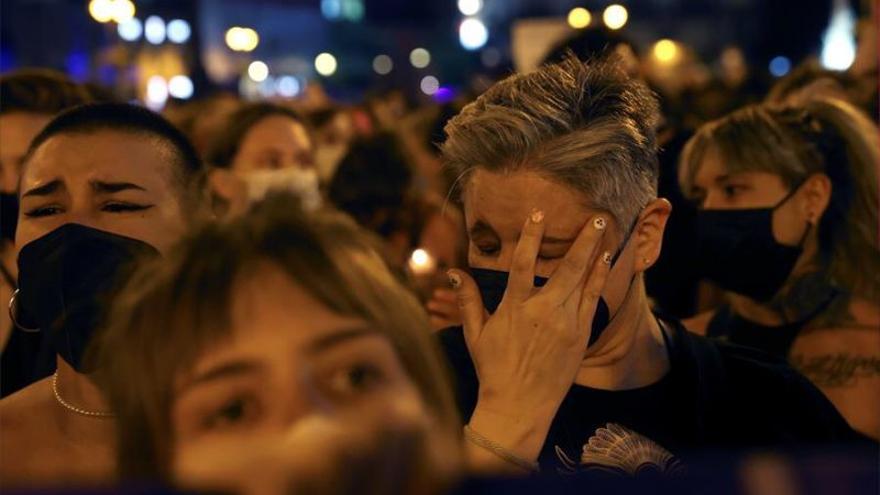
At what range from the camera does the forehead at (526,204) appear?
2.97m

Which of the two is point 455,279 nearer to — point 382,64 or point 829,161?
point 829,161

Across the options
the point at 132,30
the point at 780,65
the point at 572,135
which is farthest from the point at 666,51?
the point at 572,135

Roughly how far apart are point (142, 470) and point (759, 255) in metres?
3.01

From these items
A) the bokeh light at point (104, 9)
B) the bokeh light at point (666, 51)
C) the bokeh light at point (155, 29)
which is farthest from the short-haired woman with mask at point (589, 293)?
the bokeh light at point (155, 29)

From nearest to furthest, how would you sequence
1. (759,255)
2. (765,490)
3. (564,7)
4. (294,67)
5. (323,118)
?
(765,490) → (759,255) → (323,118) → (294,67) → (564,7)

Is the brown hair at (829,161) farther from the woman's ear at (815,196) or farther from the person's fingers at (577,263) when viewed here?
the person's fingers at (577,263)

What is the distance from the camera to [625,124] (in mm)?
3074

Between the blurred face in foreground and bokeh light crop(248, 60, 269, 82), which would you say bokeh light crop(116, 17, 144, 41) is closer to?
bokeh light crop(248, 60, 269, 82)

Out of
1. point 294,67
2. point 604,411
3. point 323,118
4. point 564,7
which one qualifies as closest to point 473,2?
point 323,118

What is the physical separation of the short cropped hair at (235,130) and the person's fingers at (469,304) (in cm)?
479

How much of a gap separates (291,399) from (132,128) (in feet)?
5.96

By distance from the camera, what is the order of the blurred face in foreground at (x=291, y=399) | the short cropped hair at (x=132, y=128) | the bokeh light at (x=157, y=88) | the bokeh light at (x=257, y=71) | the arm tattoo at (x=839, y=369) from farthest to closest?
the bokeh light at (x=257, y=71) → the bokeh light at (x=157, y=88) → the arm tattoo at (x=839, y=369) → the short cropped hair at (x=132, y=128) → the blurred face in foreground at (x=291, y=399)

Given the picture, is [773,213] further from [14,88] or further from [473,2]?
[473,2]

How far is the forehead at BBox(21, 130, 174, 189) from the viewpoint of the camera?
3.12 metres
